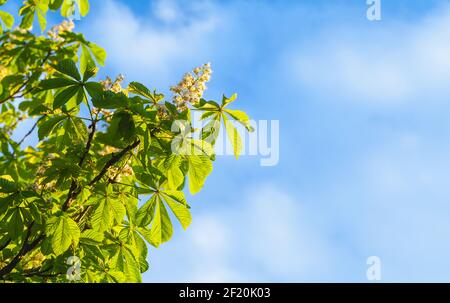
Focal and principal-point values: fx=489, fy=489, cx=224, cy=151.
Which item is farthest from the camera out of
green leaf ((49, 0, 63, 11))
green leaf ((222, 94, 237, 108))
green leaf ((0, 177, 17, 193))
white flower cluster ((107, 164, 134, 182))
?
green leaf ((49, 0, 63, 11))

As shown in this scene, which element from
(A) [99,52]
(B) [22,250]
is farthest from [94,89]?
(A) [99,52]

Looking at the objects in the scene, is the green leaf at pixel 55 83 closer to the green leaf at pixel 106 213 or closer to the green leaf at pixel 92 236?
the green leaf at pixel 106 213

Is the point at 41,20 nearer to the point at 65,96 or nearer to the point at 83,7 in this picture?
the point at 83,7

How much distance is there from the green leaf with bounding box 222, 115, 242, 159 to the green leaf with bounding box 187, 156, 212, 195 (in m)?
0.16

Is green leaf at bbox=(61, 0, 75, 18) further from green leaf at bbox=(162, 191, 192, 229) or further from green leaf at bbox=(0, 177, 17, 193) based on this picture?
green leaf at bbox=(162, 191, 192, 229)

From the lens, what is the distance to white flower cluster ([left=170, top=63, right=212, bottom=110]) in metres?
2.61

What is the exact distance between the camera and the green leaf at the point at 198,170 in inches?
102

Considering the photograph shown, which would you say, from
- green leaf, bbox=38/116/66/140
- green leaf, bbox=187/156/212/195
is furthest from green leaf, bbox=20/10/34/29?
green leaf, bbox=187/156/212/195
